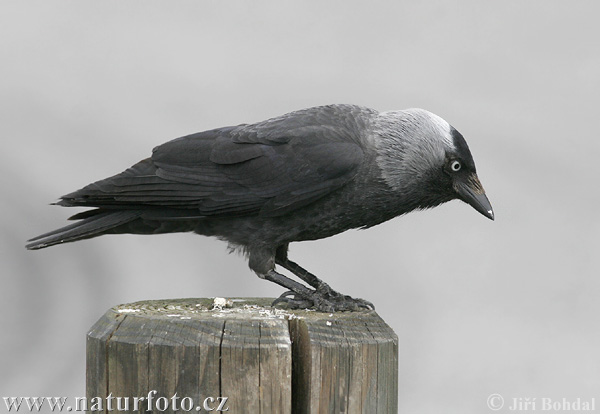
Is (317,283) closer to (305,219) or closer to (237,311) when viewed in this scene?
(305,219)

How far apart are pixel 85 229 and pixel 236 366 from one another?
4.57 ft

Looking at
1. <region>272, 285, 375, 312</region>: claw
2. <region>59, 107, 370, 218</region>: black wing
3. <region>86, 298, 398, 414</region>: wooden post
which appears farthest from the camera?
<region>59, 107, 370, 218</region>: black wing

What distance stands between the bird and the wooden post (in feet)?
2.57

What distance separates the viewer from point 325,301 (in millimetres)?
3363

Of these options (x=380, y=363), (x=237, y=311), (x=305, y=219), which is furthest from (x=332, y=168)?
(x=380, y=363)

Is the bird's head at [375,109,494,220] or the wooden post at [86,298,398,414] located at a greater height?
the bird's head at [375,109,494,220]

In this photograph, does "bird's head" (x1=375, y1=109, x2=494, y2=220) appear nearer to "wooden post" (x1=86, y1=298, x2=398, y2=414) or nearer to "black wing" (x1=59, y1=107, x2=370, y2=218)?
"black wing" (x1=59, y1=107, x2=370, y2=218)

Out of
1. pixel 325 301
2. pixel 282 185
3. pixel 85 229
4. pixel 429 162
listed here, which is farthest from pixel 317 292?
pixel 85 229

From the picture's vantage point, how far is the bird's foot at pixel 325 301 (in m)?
3.32

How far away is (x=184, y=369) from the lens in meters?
2.47

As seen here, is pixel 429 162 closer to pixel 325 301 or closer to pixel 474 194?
pixel 474 194

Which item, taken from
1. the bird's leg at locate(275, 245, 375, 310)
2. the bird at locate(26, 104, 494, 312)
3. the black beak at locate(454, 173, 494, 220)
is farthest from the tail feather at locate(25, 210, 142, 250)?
the black beak at locate(454, 173, 494, 220)

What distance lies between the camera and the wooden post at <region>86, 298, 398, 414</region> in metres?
2.47

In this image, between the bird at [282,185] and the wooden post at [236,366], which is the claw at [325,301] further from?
the wooden post at [236,366]
